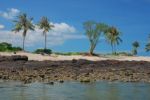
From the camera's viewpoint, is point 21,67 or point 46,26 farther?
point 46,26

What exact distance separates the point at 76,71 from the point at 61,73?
302 cm

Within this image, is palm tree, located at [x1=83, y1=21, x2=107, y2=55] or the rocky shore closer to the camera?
the rocky shore

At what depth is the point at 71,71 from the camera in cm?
5175

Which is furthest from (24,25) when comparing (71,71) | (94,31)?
(71,71)

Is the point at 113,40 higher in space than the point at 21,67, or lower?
higher

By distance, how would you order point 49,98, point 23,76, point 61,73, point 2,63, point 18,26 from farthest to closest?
point 18,26
point 2,63
point 61,73
point 23,76
point 49,98

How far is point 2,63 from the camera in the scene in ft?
194

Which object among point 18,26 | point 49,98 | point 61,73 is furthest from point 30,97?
point 18,26

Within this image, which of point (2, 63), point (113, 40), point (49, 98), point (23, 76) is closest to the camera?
point (49, 98)

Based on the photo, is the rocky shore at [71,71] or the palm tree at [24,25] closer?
the rocky shore at [71,71]

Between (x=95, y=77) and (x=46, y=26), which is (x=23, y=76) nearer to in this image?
(x=95, y=77)

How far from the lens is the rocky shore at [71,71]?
44375 mm

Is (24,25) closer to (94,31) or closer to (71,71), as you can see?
(94,31)

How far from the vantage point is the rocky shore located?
4438 centimetres
